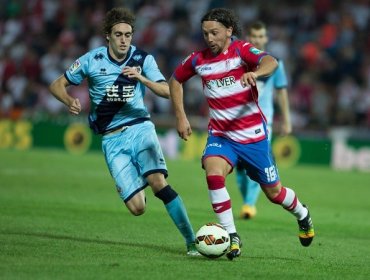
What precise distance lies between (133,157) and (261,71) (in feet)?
6.03

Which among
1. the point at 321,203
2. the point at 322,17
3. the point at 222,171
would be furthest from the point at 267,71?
the point at 322,17

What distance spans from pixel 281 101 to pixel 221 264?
4.71 metres

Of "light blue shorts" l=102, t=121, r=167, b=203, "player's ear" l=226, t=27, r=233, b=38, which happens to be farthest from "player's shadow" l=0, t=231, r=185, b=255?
"player's ear" l=226, t=27, r=233, b=38

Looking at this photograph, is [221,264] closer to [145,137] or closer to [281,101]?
[145,137]

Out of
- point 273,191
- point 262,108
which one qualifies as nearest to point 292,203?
point 273,191

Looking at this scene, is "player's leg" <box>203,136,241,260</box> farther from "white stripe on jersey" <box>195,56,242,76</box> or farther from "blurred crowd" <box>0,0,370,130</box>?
"blurred crowd" <box>0,0,370,130</box>

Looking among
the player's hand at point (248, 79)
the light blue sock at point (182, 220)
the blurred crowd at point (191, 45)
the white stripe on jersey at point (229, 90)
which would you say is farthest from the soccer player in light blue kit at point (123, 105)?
the blurred crowd at point (191, 45)

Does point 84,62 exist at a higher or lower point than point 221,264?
higher

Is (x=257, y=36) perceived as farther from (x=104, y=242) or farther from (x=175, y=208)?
(x=104, y=242)

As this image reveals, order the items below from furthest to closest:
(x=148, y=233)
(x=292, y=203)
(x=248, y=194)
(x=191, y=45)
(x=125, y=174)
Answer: (x=191, y=45) → (x=248, y=194) → (x=148, y=233) → (x=125, y=174) → (x=292, y=203)

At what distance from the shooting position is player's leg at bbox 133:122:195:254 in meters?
9.11

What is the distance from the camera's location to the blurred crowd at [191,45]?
2264 cm

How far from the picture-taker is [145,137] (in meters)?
9.55

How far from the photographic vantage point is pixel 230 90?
885 centimetres
